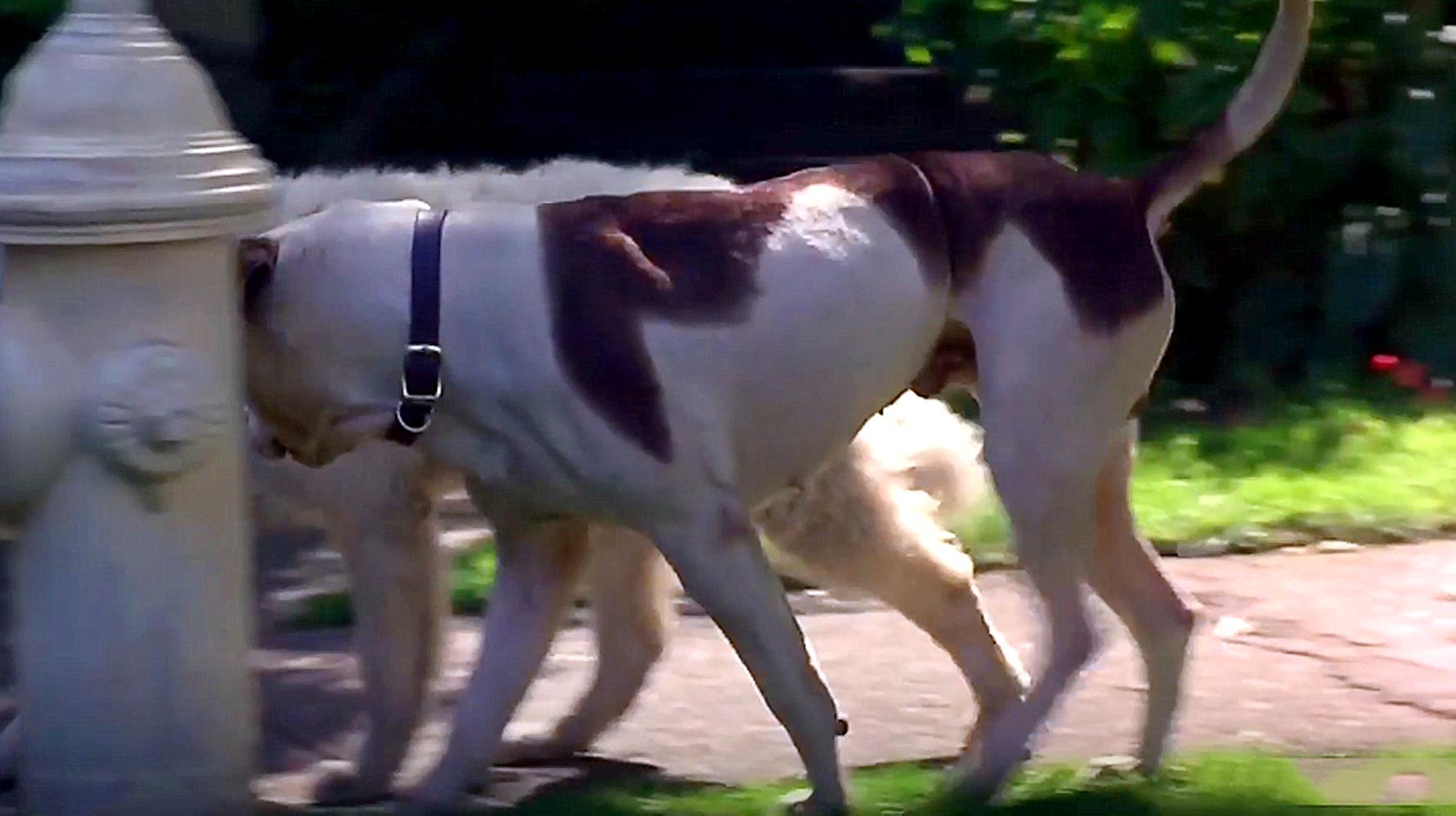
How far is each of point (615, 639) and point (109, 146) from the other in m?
1.73

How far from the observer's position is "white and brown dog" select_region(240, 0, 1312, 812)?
4332 mm

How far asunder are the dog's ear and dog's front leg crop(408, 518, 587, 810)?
0.69m

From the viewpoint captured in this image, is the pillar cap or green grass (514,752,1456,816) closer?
the pillar cap

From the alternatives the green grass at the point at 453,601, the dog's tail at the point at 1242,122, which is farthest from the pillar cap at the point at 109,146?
the green grass at the point at 453,601

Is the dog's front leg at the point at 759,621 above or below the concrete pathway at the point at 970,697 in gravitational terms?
above

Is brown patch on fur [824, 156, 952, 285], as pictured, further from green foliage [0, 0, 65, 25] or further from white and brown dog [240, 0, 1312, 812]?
green foliage [0, 0, 65, 25]

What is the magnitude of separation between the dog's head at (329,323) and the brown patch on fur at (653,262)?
0.29 m

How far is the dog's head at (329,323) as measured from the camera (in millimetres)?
4344

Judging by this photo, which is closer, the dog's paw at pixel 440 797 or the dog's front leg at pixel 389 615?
the dog's paw at pixel 440 797

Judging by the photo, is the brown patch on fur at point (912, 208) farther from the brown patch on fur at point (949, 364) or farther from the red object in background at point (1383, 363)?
the red object in background at point (1383, 363)

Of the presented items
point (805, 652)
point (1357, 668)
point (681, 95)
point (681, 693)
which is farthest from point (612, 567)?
point (681, 95)

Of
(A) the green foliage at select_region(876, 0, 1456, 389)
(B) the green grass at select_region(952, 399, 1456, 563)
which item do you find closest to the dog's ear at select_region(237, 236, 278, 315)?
(B) the green grass at select_region(952, 399, 1456, 563)

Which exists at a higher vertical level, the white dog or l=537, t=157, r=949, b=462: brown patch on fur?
l=537, t=157, r=949, b=462: brown patch on fur

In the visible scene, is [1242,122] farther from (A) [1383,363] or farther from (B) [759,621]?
(A) [1383,363]
